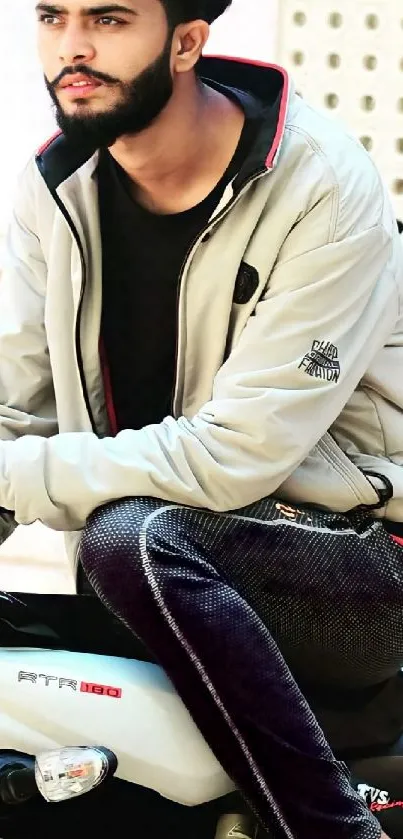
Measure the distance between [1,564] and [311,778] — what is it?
1.18 meters

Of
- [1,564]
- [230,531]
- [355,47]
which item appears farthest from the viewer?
[1,564]

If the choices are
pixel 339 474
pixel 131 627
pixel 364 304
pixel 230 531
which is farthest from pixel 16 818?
pixel 364 304

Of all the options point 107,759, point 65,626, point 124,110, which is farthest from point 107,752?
point 124,110

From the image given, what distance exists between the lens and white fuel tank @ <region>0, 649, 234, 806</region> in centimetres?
108

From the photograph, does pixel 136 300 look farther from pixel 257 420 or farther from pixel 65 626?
pixel 65 626

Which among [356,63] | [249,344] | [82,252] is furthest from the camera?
[356,63]

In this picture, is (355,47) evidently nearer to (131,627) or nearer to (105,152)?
(105,152)

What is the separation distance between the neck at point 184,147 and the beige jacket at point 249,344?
46mm

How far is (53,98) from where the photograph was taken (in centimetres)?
118

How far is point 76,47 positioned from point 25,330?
0.37 metres

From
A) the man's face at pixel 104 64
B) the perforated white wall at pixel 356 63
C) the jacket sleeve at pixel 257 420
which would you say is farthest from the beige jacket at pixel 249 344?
the perforated white wall at pixel 356 63

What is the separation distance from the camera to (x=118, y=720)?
1.10m

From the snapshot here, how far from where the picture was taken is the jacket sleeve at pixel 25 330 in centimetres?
136

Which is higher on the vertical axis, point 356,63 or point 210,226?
point 356,63
